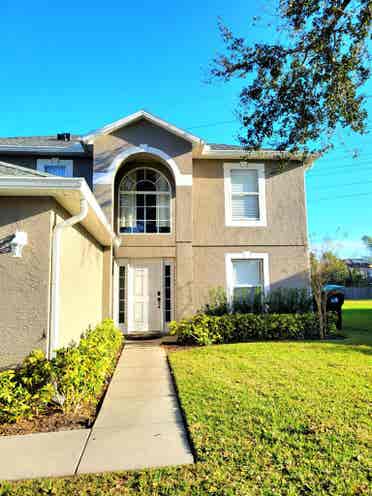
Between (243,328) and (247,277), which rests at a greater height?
(247,277)

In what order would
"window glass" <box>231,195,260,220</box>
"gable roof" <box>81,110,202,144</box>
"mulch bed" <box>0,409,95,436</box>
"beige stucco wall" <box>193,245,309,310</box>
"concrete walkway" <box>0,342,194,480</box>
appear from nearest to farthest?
"concrete walkway" <box>0,342,194,480</box>
"mulch bed" <box>0,409,95,436</box>
"gable roof" <box>81,110,202,144</box>
"beige stucco wall" <box>193,245,309,310</box>
"window glass" <box>231,195,260,220</box>

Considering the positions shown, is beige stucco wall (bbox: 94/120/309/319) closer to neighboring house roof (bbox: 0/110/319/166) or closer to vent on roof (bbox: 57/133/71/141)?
neighboring house roof (bbox: 0/110/319/166)

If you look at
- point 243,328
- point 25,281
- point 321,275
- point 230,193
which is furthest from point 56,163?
point 321,275

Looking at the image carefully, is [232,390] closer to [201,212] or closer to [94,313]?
[94,313]

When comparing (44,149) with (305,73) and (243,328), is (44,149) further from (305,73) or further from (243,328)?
(243,328)

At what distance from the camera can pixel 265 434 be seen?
12.8 ft

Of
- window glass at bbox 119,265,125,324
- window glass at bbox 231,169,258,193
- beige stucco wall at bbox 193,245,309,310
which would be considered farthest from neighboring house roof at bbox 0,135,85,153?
window glass at bbox 231,169,258,193

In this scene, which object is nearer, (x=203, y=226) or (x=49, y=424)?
(x=49, y=424)

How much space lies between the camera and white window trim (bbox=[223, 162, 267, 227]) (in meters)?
11.9

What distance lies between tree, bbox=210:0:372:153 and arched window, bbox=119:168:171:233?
4.55 m

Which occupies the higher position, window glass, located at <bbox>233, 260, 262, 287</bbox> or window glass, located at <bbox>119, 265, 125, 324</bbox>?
window glass, located at <bbox>233, 260, 262, 287</bbox>

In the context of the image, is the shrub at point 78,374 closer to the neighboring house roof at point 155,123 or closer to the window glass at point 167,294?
the window glass at point 167,294

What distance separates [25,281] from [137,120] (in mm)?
7492

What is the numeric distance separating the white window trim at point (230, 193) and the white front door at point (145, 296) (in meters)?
3.11
